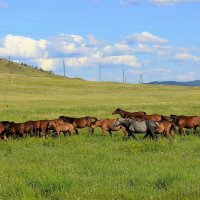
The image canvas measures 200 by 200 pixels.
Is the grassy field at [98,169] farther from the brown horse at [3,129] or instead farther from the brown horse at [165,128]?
the brown horse at [3,129]

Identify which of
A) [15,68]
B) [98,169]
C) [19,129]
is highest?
[15,68]

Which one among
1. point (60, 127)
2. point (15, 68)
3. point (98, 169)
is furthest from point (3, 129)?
point (15, 68)

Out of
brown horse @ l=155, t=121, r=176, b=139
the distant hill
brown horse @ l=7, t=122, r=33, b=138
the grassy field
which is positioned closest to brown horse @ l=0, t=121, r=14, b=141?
brown horse @ l=7, t=122, r=33, b=138

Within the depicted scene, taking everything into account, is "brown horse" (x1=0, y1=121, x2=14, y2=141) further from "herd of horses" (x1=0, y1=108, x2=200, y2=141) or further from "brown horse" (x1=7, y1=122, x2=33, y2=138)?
"brown horse" (x1=7, y1=122, x2=33, y2=138)

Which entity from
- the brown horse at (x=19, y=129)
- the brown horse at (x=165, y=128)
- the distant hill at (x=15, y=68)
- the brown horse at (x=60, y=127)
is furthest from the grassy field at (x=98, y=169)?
the distant hill at (x=15, y=68)

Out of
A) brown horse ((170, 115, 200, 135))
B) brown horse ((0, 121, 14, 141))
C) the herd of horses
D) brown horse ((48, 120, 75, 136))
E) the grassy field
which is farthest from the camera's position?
brown horse ((170, 115, 200, 135))

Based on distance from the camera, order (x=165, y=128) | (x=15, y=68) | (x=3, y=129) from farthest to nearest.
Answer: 1. (x=15, y=68)
2. (x=3, y=129)
3. (x=165, y=128)

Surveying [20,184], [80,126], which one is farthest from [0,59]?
[20,184]

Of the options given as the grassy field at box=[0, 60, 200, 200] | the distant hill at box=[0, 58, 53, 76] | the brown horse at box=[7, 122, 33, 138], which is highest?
the distant hill at box=[0, 58, 53, 76]

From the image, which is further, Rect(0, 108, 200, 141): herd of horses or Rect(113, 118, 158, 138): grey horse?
Rect(0, 108, 200, 141): herd of horses

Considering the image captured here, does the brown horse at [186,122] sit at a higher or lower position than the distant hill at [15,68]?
lower

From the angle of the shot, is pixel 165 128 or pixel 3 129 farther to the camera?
pixel 3 129

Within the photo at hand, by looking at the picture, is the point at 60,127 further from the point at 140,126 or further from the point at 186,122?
the point at 186,122

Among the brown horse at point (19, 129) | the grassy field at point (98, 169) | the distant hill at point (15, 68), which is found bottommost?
the grassy field at point (98, 169)
